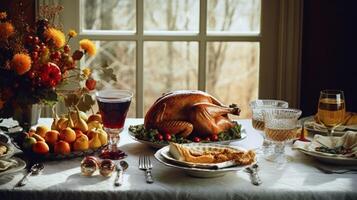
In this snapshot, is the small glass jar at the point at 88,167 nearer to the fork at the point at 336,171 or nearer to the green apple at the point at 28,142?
the green apple at the point at 28,142

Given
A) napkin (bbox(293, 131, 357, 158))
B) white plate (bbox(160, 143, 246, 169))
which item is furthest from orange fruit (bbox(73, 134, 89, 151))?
napkin (bbox(293, 131, 357, 158))

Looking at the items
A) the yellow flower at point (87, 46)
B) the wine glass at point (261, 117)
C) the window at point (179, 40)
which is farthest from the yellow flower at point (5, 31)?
the window at point (179, 40)

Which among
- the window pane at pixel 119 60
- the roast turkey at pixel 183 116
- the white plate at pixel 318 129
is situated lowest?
the white plate at pixel 318 129

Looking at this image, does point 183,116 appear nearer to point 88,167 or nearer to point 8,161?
point 88,167

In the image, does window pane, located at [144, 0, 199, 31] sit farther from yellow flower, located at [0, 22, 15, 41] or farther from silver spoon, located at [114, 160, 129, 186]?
silver spoon, located at [114, 160, 129, 186]

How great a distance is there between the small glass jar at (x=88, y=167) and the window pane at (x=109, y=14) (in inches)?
58.4

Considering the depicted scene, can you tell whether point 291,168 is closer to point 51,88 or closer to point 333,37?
point 51,88

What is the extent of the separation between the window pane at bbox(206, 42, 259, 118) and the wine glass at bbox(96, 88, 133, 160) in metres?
1.30

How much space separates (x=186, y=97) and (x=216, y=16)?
46.8 inches

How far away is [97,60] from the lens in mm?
2951

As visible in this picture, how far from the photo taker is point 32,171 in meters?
1.49

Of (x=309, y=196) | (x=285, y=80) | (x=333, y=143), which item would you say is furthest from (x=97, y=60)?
(x=309, y=196)

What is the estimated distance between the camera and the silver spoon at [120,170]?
4.67ft

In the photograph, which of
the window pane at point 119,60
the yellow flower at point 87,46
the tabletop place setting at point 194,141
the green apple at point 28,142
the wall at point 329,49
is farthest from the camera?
the window pane at point 119,60
